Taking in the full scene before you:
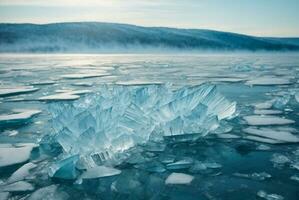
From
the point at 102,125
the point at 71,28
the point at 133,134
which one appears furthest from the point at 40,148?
the point at 71,28

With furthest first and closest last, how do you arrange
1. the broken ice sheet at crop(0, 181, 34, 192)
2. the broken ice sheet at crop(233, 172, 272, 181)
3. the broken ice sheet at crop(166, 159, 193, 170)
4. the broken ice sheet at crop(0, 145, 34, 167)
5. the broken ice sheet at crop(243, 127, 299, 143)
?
the broken ice sheet at crop(243, 127, 299, 143), the broken ice sheet at crop(0, 145, 34, 167), the broken ice sheet at crop(166, 159, 193, 170), the broken ice sheet at crop(233, 172, 272, 181), the broken ice sheet at crop(0, 181, 34, 192)

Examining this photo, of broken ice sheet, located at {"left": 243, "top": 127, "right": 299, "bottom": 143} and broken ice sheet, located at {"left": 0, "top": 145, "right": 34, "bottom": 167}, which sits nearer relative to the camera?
broken ice sheet, located at {"left": 0, "top": 145, "right": 34, "bottom": 167}

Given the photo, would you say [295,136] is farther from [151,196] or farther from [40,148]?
[40,148]

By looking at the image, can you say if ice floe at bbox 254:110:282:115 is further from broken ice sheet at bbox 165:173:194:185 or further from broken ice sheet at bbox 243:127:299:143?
broken ice sheet at bbox 165:173:194:185

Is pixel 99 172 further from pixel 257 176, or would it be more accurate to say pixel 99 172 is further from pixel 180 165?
pixel 257 176

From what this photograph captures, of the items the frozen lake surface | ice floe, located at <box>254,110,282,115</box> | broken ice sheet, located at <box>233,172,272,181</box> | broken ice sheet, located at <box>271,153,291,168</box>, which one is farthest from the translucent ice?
ice floe, located at <box>254,110,282,115</box>
